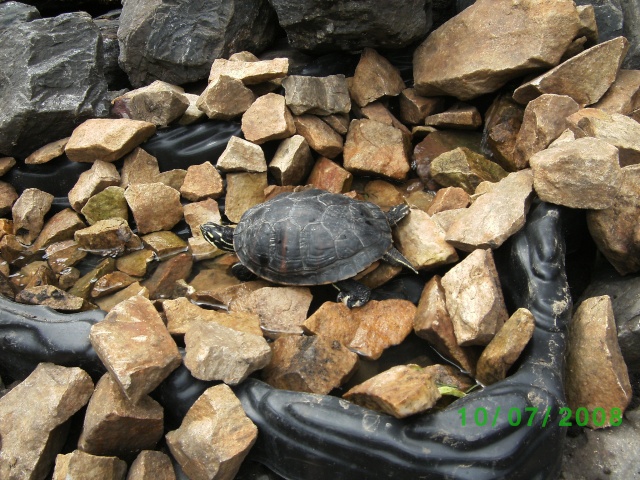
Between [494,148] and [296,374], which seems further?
[494,148]

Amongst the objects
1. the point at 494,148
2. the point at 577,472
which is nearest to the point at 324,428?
the point at 577,472

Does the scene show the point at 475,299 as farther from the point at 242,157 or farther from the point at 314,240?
the point at 242,157

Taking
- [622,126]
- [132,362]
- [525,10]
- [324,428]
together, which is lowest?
[324,428]

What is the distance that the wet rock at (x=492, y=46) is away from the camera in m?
3.23

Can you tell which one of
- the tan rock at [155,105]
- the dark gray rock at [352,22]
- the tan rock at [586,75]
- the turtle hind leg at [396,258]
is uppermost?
the dark gray rock at [352,22]

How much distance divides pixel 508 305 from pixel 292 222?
121 centimetres

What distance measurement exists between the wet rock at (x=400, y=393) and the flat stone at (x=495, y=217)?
867 millimetres

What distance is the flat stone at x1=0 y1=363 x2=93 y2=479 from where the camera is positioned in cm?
214

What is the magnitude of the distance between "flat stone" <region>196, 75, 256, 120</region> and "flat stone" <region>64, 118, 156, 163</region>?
0.42m

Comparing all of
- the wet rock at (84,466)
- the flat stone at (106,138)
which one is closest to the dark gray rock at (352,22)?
the flat stone at (106,138)

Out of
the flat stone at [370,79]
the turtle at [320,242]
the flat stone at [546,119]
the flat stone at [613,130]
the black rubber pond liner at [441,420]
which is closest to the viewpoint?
the black rubber pond liner at [441,420]

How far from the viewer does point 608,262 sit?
2.65m

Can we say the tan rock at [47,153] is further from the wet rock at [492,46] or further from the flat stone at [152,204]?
the wet rock at [492,46]

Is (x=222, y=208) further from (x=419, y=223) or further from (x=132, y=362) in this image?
(x=132, y=362)
